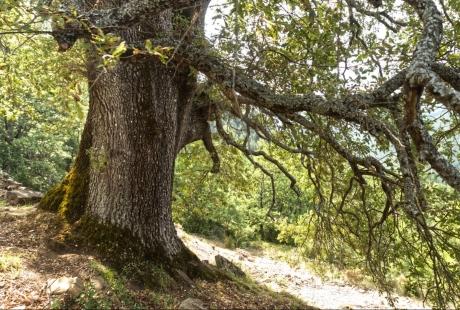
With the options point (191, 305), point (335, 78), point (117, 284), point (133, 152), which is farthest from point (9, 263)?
point (335, 78)

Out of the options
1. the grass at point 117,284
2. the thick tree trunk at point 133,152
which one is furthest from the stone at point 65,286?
the thick tree trunk at point 133,152

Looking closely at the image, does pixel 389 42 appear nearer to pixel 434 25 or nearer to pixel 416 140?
pixel 434 25

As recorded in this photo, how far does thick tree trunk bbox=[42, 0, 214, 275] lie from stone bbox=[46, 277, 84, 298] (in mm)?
1195

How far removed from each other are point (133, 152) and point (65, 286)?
2087 mm

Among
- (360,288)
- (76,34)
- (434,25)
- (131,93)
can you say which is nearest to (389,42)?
(434,25)

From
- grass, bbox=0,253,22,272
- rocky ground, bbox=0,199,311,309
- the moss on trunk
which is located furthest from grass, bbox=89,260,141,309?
the moss on trunk

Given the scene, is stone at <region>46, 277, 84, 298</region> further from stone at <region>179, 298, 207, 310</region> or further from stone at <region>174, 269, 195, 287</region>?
stone at <region>174, 269, 195, 287</region>

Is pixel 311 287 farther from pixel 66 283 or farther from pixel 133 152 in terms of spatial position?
pixel 66 283

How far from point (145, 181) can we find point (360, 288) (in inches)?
490

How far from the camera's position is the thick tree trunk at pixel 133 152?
582 centimetres

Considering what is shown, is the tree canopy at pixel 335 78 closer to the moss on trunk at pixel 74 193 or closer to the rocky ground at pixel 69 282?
the moss on trunk at pixel 74 193

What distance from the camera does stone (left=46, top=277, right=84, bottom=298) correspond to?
447 centimetres

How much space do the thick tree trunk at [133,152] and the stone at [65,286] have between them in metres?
1.20

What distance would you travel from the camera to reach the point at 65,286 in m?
4.53
